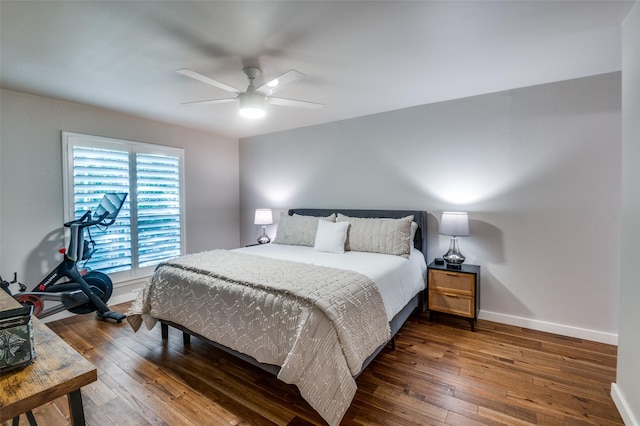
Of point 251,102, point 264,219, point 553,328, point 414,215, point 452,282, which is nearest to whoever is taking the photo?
point 251,102

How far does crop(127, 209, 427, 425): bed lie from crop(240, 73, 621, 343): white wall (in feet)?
1.95

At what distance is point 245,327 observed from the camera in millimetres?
1962

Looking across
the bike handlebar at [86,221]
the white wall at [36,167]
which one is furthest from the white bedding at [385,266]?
the white wall at [36,167]

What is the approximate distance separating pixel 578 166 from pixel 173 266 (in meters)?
3.85

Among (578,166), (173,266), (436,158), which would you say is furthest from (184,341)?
(578,166)

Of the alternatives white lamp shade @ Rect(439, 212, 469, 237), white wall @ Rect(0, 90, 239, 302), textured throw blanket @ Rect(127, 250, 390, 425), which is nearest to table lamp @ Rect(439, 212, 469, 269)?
white lamp shade @ Rect(439, 212, 469, 237)

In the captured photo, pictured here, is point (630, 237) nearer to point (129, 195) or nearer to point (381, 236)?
point (381, 236)

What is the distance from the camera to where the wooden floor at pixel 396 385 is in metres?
1.77

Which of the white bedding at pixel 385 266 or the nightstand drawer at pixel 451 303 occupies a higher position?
the white bedding at pixel 385 266

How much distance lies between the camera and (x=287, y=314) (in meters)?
1.76

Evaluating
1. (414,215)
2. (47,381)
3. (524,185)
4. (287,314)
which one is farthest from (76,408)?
(524,185)

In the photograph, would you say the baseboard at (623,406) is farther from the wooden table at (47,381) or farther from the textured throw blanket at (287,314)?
the wooden table at (47,381)

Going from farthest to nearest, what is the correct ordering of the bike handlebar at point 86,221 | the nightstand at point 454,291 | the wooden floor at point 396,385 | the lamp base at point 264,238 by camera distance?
the lamp base at point 264,238 < the bike handlebar at point 86,221 < the nightstand at point 454,291 < the wooden floor at point 396,385

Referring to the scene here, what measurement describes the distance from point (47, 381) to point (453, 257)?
3.12m
